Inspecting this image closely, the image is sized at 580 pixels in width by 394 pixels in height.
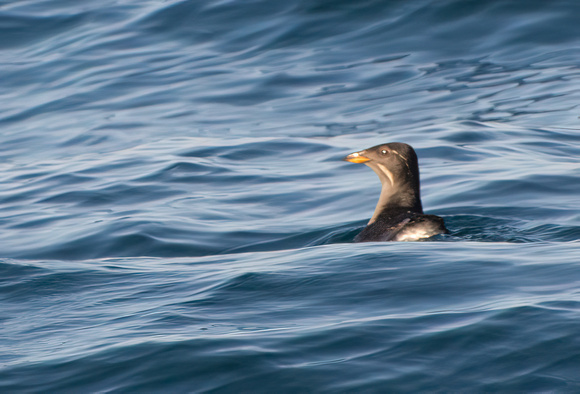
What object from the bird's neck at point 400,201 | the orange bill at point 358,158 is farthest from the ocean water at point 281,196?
the orange bill at point 358,158

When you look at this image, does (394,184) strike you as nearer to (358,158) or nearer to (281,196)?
(358,158)

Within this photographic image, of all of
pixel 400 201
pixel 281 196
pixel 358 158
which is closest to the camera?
pixel 400 201

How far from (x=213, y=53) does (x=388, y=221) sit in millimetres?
10506

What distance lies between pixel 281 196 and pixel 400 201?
232 cm

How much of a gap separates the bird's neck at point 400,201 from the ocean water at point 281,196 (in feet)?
1.28

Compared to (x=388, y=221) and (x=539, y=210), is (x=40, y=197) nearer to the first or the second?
(x=388, y=221)

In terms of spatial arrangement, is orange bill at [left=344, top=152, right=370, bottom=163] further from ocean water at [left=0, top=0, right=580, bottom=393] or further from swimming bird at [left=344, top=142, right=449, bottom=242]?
ocean water at [left=0, top=0, right=580, bottom=393]

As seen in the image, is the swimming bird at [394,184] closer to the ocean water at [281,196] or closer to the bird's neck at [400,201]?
→ the bird's neck at [400,201]

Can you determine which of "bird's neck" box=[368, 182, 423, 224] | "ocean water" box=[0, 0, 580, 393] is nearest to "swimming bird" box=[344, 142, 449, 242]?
"bird's neck" box=[368, 182, 423, 224]

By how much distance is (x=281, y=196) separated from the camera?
9.78 metres

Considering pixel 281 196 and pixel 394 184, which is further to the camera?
pixel 281 196

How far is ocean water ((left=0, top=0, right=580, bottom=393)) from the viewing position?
397 centimetres

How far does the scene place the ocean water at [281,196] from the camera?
3975 millimetres

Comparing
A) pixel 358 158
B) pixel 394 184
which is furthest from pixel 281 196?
pixel 394 184
